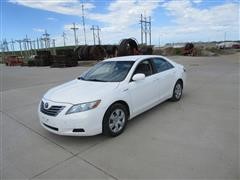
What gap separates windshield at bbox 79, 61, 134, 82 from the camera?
4105mm

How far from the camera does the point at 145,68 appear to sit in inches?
178

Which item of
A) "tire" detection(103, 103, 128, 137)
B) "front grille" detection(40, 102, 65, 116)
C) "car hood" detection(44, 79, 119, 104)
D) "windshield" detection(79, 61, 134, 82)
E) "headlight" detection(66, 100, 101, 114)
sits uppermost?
"windshield" detection(79, 61, 134, 82)

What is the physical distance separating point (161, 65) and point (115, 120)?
2212mm

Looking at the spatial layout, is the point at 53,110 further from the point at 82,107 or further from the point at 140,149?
the point at 140,149

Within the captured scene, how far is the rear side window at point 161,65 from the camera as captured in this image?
4.89 metres

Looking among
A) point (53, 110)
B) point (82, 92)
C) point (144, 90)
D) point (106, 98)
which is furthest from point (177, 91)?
point (53, 110)

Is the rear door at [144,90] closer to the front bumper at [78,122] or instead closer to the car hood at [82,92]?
the car hood at [82,92]

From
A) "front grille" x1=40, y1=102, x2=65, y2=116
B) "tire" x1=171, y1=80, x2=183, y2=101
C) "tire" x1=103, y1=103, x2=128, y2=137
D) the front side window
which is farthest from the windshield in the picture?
"tire" x1=171, y1=80, x2=183, y2=101

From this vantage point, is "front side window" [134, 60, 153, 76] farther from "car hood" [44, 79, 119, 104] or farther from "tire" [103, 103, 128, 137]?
"tire" [103, 103, 128, 137]

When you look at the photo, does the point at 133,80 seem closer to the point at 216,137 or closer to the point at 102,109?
the point at 102,109

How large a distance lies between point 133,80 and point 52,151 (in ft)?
6.42

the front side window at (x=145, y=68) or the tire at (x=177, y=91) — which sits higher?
the front side window at (x=145, y=68)

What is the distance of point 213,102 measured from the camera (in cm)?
546

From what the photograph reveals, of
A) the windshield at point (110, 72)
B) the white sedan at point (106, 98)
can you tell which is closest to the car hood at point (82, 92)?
the white sedan at point (106, 98)
